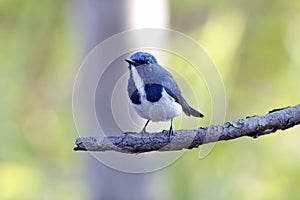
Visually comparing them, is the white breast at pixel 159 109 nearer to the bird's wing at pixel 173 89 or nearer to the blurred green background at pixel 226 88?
the bird's wing at pixel 173 89

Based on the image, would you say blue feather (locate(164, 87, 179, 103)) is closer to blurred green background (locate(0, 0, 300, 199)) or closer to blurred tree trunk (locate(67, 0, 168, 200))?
blurred tree trunk (locate(67, 0, 168, 200))

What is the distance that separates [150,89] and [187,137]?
4 cm

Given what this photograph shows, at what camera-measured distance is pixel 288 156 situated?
2.28m

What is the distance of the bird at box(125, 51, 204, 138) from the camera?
1.38ft

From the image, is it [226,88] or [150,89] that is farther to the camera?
[226,88]

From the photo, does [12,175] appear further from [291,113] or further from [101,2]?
[291,113]

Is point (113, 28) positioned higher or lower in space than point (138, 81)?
higher

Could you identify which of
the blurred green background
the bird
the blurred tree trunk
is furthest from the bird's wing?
the blurred green background

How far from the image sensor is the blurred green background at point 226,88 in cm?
220

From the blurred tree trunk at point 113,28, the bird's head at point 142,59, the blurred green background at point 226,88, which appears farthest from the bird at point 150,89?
the blurred green background at point 226,88

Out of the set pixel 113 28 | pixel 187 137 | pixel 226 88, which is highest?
pixel 226 88

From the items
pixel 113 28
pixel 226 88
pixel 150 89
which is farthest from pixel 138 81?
pixel 226 88

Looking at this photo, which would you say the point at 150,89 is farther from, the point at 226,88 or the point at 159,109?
the point at 226,88

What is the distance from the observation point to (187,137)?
0.43 meters
